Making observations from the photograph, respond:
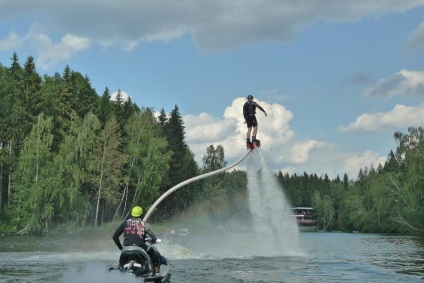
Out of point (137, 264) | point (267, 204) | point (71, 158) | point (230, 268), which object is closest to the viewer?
point (137, 264)

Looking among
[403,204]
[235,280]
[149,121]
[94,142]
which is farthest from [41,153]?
[403,204]

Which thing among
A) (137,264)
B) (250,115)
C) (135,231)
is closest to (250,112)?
(250,115)

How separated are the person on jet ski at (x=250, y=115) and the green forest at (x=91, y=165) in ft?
87.0

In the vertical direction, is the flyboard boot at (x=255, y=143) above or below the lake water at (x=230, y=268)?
above

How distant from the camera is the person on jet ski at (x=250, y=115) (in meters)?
25.2

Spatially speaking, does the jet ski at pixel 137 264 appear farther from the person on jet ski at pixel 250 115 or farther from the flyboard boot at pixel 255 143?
the person on jet ski at pixel 250 115

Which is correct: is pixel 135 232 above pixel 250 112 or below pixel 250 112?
below

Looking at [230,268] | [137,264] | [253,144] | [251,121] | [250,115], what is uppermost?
[250,115]

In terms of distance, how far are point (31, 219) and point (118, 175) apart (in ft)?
54.8

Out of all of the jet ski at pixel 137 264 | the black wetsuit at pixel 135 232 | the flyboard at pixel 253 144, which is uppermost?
the flyboard at pixel 253 144

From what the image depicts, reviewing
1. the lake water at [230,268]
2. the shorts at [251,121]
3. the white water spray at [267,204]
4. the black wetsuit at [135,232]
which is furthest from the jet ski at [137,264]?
the white water spray at [267,204]

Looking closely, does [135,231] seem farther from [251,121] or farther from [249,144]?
[251,121]

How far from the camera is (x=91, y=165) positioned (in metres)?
69.6

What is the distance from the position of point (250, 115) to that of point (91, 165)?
155 ft
